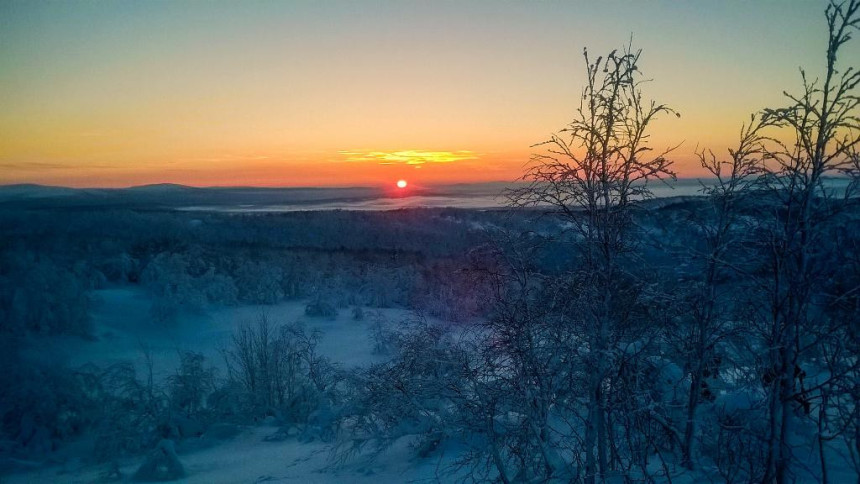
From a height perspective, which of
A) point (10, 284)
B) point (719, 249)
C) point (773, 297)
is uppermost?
point (719, 249)

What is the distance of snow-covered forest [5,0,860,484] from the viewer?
5555mm

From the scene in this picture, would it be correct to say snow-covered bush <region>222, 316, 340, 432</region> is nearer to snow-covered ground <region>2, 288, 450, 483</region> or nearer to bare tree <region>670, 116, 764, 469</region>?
snow-covered ground <region>2, 288, 450, 483</region>

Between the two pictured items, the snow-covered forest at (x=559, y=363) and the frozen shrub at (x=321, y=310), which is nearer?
the snow-covered forest at (x=559, y=363)

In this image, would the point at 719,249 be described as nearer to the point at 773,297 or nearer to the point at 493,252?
the point at 773,297

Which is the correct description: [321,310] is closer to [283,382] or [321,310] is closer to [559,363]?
[283,382]

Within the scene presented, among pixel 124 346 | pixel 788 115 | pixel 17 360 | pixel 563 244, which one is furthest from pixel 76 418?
pixel 788 115

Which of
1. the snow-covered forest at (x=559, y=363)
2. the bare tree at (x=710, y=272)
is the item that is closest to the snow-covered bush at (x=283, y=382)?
the snow-covered forest at (x=559, y=363)

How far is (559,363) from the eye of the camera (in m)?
6.82

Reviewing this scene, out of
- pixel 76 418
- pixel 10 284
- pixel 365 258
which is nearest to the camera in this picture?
pixel 76 418

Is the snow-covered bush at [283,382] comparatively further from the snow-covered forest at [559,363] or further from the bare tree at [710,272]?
the bare tree at [710,272]

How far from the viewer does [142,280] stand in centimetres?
2261

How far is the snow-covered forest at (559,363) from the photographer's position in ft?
18.2

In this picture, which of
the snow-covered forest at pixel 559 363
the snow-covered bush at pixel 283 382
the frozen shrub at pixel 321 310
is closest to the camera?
the snow-covered forest at pixel 559 363

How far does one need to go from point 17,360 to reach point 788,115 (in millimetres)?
14409
